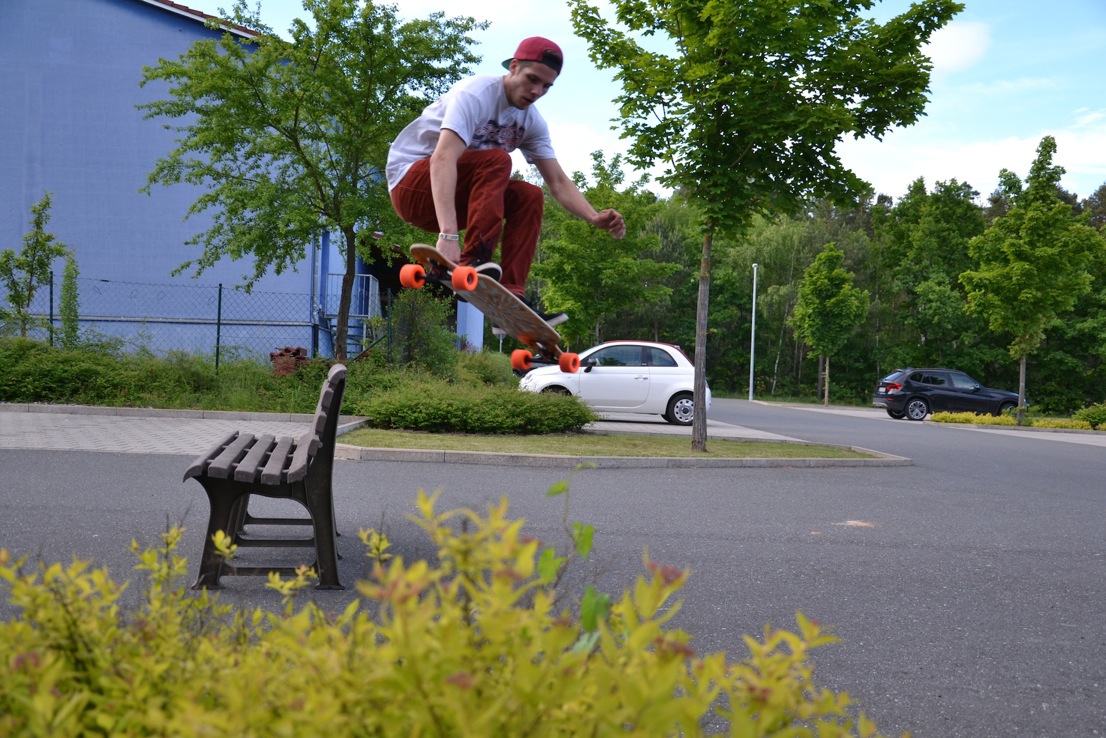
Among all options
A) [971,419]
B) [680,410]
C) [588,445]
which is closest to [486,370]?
[680,410]

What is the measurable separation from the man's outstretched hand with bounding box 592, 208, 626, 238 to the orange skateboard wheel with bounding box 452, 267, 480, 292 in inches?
37.5

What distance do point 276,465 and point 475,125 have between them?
206 centimetres

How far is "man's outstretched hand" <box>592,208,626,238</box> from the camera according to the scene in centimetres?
437

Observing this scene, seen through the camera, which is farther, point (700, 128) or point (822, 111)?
point (700, 128)

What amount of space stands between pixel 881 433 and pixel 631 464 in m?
11.9

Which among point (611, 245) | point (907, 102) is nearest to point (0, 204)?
point (611, 245)

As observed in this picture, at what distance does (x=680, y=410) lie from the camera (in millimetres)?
19125

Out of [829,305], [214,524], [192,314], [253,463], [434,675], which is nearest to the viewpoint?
[434,675]

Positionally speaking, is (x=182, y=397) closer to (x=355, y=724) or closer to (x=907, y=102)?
(x=907, y=102)

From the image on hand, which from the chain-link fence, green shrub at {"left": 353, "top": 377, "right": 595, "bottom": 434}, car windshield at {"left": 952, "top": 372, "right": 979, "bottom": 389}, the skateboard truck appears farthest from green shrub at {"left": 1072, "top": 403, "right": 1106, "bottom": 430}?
the skateboard truck

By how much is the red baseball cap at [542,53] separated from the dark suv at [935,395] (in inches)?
1133

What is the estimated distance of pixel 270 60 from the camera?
51.3 ft

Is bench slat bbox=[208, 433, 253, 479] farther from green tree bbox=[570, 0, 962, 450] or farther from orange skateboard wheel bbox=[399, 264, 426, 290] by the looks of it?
green tree bbox=[570, 0, 962, 450]

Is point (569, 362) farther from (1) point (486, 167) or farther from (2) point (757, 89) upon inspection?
(2) point (757, 89)
